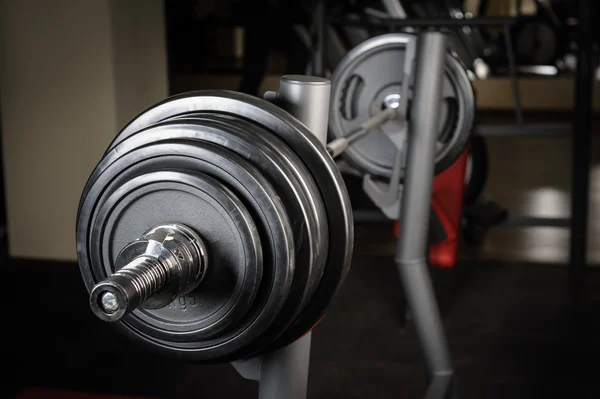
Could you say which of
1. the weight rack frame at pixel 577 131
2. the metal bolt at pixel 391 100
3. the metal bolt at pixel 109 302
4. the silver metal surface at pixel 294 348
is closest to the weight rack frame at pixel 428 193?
the weight rack frame at pixel 577 131

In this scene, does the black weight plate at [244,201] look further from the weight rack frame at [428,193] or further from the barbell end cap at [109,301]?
the weight rack frame at [428,193]

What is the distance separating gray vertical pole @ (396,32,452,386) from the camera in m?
1.25

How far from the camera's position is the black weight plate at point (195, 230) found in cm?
52

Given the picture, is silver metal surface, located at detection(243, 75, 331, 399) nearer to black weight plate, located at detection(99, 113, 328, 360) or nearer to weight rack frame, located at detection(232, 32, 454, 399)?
black weight plate, located at detection(99, 113, 328, 360)

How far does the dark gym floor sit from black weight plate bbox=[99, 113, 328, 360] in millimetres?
1041

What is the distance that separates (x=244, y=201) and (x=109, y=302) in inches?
4.6

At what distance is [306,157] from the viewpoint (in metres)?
0.57

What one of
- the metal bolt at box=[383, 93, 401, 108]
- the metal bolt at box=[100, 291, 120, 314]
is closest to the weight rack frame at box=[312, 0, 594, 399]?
the metal bolt at box=[383, 93, 401, 108]

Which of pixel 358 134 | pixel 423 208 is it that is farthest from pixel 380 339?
pixel 358 134

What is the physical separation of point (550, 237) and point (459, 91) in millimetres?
1487

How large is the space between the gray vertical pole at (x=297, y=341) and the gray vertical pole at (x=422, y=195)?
608mm

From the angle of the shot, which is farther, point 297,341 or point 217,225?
point 297,341

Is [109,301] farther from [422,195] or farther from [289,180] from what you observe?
[422,195]

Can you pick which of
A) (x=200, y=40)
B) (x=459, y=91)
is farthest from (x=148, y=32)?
(x=459, y=91)
